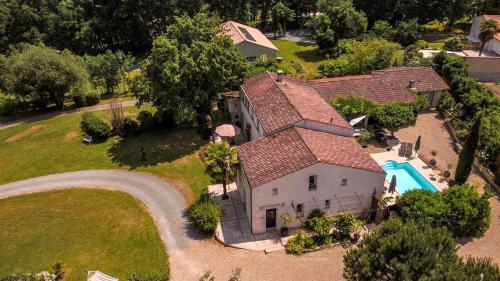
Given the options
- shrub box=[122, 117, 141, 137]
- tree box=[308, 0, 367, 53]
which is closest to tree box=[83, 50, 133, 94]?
shrub box=[122, 117, 141, 137]

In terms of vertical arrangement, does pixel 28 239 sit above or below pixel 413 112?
below

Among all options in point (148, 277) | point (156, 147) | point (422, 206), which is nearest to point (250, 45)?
point (156, 147)

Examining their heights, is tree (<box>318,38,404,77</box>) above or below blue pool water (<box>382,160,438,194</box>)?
above

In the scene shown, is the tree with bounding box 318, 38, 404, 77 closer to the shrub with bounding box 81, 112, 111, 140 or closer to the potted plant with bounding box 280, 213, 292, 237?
the potted plant with bounding box 280, 213, 292, 237

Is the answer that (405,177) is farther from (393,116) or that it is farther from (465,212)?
(465,212)

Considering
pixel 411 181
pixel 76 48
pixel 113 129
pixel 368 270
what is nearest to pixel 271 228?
pixel 368 270

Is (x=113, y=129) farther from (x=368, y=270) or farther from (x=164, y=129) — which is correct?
(x=368, y=270)

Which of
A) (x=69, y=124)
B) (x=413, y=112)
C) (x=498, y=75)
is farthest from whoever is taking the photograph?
(x=498, y=75)
